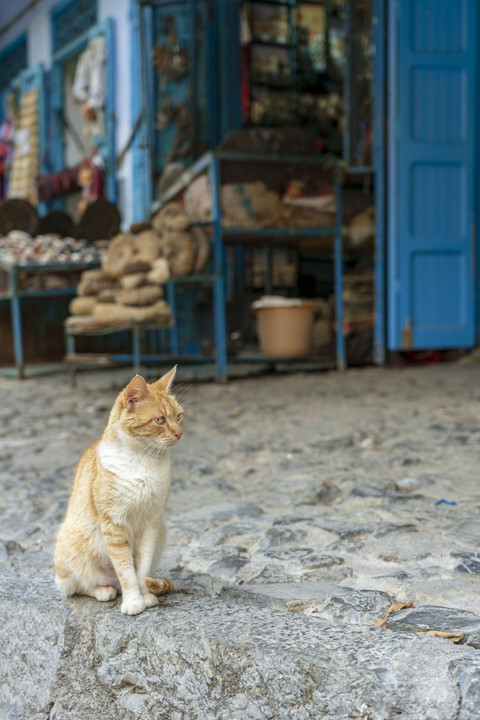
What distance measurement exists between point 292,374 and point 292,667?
236 inches

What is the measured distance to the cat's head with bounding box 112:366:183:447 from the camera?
1.66m

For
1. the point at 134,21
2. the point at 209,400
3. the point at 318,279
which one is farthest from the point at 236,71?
the point at 209,400

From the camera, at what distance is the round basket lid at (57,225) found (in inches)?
381

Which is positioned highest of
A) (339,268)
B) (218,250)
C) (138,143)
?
(138,143)

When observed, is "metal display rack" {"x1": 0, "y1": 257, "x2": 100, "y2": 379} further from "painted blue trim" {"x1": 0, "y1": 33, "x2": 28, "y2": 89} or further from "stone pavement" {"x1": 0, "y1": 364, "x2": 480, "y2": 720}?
"painted blue trim" {"x1": 0, "y1": 33, "x2": 28, "y2": 89}

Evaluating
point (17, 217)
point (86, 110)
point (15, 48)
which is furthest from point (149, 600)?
point (15, 48)

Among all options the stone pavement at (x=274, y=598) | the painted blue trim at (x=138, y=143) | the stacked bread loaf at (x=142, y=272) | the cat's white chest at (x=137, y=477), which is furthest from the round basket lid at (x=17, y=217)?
the cat's white chest at (x=137, y=477)

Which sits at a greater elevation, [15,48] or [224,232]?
[15,48]

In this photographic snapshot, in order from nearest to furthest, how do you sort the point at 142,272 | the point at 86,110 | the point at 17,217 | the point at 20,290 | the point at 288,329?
the point at 142,272
the point at 288,329
the point at 20,290
the point at 17,217
the point at 86,110

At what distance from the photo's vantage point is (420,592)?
6.02ft

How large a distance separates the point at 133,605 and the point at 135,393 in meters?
0.52

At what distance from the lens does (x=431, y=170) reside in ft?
24.0

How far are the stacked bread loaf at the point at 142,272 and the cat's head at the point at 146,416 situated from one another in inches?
184

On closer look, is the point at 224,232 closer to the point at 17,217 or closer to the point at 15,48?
the point at 17,217
